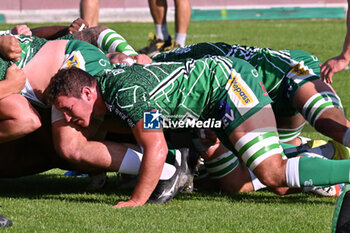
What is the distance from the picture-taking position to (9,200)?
4562 millimetres

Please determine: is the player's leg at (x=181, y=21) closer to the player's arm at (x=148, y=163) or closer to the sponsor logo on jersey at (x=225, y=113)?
the sponsor logo on jersey at (x=225, y=113)

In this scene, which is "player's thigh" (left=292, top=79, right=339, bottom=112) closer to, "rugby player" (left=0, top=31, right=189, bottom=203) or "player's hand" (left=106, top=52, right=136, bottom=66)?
"rugby player" (left=0, top=31, right=189, bottom=203)

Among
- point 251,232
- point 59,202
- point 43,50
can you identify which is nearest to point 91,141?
point 59,202

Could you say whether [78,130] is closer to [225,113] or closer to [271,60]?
[225,113]

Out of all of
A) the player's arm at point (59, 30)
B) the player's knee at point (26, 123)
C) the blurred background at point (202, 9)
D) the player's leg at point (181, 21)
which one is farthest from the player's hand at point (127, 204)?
the blurred background at point (202, 9)

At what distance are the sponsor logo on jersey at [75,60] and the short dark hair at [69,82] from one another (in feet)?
1.09

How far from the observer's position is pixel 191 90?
4.59 m

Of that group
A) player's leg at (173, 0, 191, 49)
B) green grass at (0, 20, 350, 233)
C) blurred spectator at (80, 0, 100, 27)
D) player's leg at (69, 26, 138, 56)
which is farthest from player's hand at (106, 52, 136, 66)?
player's leg at (173, 0, 191, 49)

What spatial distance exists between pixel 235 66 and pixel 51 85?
45.0 inches

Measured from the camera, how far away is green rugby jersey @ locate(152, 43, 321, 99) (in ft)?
16.7

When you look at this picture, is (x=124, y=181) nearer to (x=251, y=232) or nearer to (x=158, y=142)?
(x=158, y=142)

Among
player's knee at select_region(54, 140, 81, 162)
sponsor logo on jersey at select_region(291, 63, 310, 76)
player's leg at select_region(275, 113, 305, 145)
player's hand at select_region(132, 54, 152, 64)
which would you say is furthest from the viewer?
player's leg at select_region(275, 113, 305, 145)

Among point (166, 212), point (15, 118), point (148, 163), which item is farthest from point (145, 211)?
point (15, 118)

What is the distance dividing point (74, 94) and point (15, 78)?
19.5 inches
